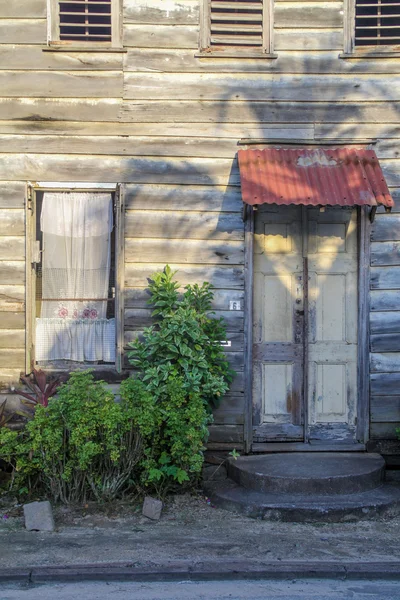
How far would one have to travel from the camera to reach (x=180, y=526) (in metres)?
5.98

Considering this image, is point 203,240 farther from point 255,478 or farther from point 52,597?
point 52,597

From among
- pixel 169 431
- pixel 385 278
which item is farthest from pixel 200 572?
pixel 385 278

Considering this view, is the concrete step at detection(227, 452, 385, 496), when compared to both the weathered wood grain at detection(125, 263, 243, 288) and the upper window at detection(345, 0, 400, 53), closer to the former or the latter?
the weathered wood grain at detection(125, 263, 243, 288)

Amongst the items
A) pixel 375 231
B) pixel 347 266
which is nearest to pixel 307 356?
pixel 347 266

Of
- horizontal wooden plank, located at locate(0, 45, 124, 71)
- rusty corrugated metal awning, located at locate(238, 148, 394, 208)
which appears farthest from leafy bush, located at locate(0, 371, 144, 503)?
horizontal wooden plank, located at locate(0, 45, 124, 71)

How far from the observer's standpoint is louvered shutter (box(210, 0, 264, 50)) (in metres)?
7.38

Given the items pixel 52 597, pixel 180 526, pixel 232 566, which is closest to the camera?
pixel 52 597

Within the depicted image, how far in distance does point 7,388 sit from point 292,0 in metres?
5.11

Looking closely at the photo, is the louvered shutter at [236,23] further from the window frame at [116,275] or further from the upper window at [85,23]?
the window frame at [116,275]

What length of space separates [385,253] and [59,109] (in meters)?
3.78

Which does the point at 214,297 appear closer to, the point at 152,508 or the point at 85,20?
the point at 152,508

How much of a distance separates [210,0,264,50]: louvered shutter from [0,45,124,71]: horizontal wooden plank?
1067mm

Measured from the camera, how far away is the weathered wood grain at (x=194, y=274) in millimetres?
7293

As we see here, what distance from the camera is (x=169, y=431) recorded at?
20.9 feet
